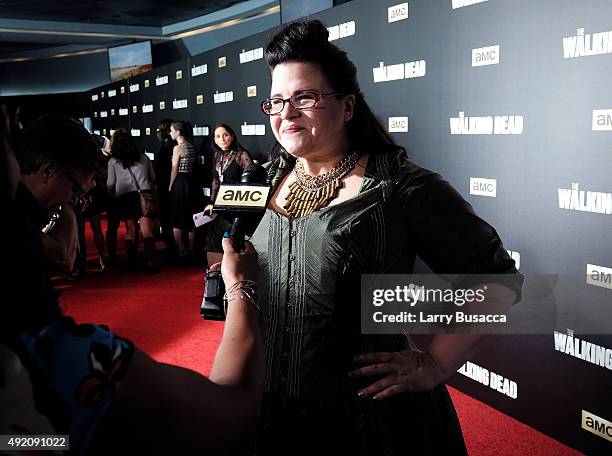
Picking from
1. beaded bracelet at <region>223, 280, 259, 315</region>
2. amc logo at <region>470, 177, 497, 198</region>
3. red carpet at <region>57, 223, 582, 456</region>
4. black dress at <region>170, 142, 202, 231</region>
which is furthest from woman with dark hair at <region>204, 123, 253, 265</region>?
beaded bracelet at <region>223, 280, 259, 315</region>

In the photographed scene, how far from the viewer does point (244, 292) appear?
0.94 m

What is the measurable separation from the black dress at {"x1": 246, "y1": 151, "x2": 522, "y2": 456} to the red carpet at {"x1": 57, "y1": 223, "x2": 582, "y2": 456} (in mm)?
1574

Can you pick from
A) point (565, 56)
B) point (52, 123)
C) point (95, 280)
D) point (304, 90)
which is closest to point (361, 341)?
point (304, 90)

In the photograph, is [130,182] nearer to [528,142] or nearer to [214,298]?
[528,142]

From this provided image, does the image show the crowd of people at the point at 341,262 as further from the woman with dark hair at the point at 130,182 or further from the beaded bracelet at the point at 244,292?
the woman with dark hair at the point at 130,182

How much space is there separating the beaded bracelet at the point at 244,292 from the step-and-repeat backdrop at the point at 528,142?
1864 millimetres

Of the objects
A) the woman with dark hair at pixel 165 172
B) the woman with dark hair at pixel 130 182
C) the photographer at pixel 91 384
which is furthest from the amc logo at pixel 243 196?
the woman with dark hair at pixel 165 172

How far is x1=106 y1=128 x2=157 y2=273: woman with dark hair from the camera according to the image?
5.77 m

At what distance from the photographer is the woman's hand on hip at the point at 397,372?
1.21 metres

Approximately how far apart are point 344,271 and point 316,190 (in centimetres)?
21

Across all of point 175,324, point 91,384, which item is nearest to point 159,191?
point 175,324

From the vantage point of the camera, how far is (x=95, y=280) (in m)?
5.78

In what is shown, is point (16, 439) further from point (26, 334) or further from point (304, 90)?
point (304, 90)

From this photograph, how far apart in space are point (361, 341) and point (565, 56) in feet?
5.91
